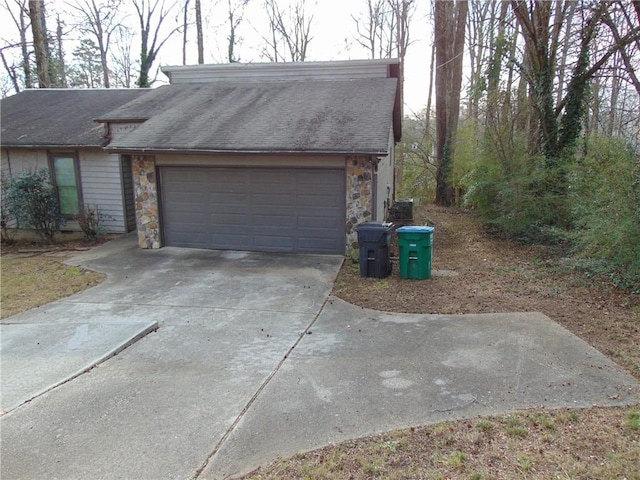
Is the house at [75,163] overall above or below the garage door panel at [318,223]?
above

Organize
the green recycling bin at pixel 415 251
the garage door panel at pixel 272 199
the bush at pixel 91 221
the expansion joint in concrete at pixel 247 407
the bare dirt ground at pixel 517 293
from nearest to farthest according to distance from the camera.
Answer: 1. the expansion joint in concrete at pixel 247 407
2. the bare dirt ground at pixel 517 293
3. the green recycling bin at pixel 415 251
4. the garage door panel at pixel 272 199
5. the bush at pixel 91 221

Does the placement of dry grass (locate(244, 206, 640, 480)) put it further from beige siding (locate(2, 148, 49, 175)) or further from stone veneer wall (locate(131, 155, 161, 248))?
beige siding (locate(2, 148, 49, 175))

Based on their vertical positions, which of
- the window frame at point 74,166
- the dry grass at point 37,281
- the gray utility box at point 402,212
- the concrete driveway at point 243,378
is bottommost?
the dry grass at point 37,281

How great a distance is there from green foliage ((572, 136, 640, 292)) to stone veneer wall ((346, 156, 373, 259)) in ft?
12.8

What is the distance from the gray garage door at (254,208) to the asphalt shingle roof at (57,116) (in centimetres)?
345

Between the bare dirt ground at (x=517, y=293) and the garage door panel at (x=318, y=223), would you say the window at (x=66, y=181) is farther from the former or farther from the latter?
the bare dirt ground at (x=517, y=293)

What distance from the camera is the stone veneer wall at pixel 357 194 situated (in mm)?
9242

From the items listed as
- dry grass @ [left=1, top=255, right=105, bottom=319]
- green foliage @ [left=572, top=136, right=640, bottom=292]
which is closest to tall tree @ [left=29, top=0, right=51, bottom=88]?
dry grass @ [left=1, top=255, right=105, bottom=319]

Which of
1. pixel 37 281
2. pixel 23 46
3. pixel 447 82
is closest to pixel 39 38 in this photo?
pixel 23 46

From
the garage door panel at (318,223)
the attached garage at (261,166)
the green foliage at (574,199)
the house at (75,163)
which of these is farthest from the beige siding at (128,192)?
the green foliage at (574,199)

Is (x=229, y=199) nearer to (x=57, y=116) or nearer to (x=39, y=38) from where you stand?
(x=57, y=116)

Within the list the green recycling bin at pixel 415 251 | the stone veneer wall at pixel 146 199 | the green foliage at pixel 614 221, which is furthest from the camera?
the stone veneer wall at pixel 146 199

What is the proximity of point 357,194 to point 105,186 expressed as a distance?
7.69m

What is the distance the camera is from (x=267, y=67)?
1305cm
